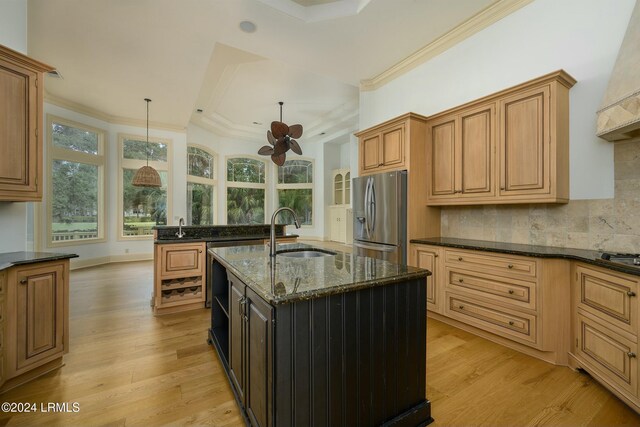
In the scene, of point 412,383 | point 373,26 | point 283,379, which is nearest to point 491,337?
point 412,383

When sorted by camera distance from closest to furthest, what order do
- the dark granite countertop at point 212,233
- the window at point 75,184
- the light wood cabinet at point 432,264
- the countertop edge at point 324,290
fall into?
the countertop edge at point 324,290 → the light wood cabinet at point 432,264 → the dark granite countertop at point 212,233 → the window at point 75,184

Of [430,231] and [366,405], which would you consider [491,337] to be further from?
[366,405]

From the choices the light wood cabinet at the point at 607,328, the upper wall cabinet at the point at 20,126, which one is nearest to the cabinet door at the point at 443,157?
the light wood cabinet at the point at 607,328

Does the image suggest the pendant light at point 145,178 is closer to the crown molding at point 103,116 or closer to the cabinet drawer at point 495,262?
the crown molding at point 103,116

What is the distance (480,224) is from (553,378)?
159cm

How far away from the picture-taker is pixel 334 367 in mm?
1270

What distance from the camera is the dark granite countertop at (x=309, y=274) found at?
119 cm

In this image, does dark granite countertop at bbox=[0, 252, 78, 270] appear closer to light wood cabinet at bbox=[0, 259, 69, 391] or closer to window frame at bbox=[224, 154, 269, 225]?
light wood cabinet at bbox=[0, 259, 69, 391]

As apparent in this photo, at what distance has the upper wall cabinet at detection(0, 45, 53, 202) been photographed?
203 centimetres

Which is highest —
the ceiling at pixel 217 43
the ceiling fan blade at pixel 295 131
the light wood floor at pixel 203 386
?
the ceiling at pixel 217 43

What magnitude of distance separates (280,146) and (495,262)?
9.80 feet

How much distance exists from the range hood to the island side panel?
1776 millimetres

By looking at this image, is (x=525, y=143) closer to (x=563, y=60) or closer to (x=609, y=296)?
(x=563, y=60)

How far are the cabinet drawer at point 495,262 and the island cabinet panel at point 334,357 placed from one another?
50.5 inches
